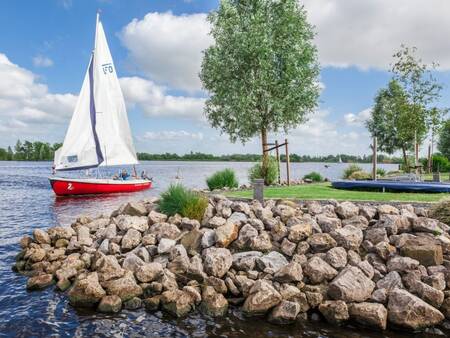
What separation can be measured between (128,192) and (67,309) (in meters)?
27.6

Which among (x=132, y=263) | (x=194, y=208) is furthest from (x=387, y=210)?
(x=132, y=263)

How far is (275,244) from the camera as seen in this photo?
33.6 feet

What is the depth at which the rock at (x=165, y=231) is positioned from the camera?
11031 mm

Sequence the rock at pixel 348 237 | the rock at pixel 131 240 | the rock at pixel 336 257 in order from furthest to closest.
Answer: the rock at pixel 131 240
the rock at pixel 348 237
the rock at pixel 336 257

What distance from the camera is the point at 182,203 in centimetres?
1238

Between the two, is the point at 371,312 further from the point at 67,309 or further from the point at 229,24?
the point at 229,24

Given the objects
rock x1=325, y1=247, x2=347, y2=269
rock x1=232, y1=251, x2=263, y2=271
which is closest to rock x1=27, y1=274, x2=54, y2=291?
rock x1=232, y1=251, x2=263, y2=271

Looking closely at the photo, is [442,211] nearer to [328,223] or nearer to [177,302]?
[328,223]

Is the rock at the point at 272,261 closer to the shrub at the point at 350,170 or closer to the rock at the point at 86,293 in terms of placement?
the rock at the point at 86,293

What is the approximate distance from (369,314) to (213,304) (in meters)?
3.25

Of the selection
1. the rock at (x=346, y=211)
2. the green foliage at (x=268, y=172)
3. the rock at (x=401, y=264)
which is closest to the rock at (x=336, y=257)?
the rock at (x=401, y=264)

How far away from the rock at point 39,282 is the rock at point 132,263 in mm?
1936

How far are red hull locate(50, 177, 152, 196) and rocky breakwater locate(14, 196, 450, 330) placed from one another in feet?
65.0

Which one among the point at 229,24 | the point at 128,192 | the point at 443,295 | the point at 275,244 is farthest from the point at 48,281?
the point at 128,192
